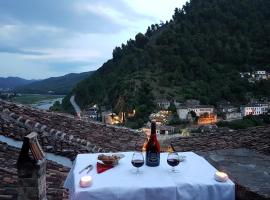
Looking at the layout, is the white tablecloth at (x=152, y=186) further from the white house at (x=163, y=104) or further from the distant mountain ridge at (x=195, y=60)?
the white house at (x=163, y=104)

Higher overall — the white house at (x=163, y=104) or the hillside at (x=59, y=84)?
the hillside at (x=59, y=84)

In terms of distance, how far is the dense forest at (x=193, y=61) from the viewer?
72.4m

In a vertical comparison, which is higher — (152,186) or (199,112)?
(152,186)

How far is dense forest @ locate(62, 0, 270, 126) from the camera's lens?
72375 millimetres

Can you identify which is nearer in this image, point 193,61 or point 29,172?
point 29,172

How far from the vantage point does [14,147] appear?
5.71 metres

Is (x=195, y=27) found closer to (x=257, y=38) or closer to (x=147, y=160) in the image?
(x=257, y=38)

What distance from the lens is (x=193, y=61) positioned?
7850 centimetres

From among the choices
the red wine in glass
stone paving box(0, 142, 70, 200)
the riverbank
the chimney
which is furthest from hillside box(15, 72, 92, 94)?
the red wine in glass

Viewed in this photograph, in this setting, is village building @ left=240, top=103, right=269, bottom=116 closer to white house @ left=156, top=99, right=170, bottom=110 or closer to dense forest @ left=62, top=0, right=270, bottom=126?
dense forest @ left=62, top=0, right=270, bottom=126

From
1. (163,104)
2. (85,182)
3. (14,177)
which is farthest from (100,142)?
(163,104)

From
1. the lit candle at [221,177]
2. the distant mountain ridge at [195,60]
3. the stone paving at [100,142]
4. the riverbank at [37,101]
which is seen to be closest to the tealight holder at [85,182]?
the lit candle at [221,177]

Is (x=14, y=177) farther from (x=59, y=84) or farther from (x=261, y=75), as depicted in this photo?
(x=59, y=84)

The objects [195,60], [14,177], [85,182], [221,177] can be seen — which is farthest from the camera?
[195,60]
